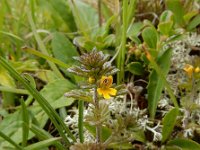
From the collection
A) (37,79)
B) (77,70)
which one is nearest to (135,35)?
(37,79)

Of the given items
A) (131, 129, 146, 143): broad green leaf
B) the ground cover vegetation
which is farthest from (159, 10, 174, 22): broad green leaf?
(131, 129, 146, 143): broad green leaf

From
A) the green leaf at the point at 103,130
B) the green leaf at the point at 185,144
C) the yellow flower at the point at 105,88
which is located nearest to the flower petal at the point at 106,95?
the yellow flower at the point at 105,88

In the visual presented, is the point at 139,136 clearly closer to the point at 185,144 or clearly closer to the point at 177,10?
the point at 185,144

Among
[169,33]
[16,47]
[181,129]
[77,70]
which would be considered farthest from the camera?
[16,47]

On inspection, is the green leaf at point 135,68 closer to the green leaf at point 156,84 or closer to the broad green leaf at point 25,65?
the green leaf at point 156,84

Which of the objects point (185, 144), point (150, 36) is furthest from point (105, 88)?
point (150, 36)

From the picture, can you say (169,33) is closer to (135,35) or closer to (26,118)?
(135,35)
